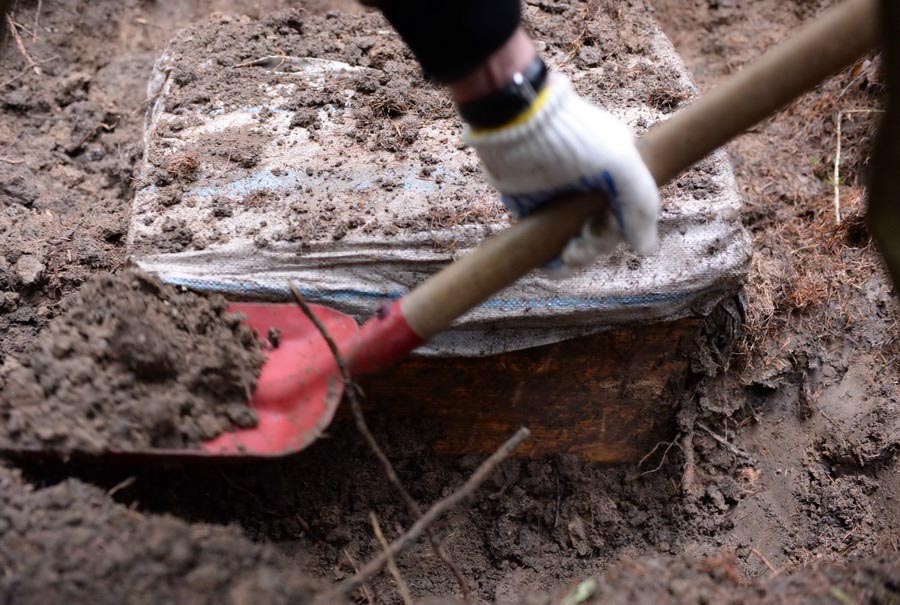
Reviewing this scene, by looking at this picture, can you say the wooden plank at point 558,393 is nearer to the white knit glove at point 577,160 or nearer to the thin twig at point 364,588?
the thin twig at point 364,588

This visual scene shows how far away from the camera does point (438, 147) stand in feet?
7.08

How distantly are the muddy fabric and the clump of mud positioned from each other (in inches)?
6.6

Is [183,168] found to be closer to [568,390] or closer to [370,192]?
[370,192]

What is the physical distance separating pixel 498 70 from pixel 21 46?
2.42 metres

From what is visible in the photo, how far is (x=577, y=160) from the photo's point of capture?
4.72ft

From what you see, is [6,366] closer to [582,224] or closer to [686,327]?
[582,224]

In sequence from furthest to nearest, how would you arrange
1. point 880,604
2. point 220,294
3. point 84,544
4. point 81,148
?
point 81,148
point 220,294
point 880,604
point 84,544

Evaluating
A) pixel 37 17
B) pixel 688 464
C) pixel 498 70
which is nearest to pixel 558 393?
pixel 688 464

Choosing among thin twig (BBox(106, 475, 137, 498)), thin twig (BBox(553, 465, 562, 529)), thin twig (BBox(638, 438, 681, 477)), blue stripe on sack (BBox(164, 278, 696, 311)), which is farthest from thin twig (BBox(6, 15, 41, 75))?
thin twig (BBox(638, 438, 681, 477))

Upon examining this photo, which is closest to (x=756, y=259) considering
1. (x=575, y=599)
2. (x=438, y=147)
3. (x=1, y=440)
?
(x=438, y=147)

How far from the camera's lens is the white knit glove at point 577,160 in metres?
1.43

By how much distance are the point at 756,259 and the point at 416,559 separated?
1480 millimetres

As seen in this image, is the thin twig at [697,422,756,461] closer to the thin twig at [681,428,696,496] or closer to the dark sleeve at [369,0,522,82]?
the thin twig at [681,428,696,496]

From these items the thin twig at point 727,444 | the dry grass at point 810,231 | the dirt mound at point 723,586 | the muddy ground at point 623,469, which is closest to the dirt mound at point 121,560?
the muddy ground at point 623,469
